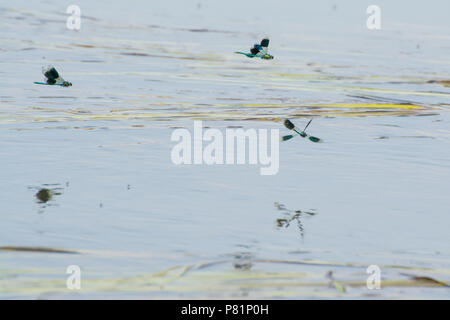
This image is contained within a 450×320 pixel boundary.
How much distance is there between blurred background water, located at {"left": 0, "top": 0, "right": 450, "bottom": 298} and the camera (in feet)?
19.4

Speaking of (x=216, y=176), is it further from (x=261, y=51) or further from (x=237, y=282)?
(x=261, y=51)

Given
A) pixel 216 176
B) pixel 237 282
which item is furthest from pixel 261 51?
pixel 237 282

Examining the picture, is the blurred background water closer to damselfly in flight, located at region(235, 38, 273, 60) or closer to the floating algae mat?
the floating algae mat

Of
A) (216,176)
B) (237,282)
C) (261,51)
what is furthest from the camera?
(261,51)

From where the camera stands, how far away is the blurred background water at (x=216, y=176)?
5906mm

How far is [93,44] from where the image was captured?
20.1m

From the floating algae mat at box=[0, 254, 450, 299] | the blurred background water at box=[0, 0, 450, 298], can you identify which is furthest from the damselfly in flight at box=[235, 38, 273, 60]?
the floating algae mat at box=[0, 254, 450, 299]

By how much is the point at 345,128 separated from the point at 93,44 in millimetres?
9304

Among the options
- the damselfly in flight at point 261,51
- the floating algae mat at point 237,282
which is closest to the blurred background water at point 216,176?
the floating algae mat at point 237,282

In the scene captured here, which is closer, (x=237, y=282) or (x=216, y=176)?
(x=237, y=282)

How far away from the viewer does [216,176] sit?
29.1ft

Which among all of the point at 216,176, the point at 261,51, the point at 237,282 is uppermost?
the point at 261,51

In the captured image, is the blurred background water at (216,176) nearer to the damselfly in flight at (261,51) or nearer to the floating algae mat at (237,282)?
the floating algae mat at (237,282)
